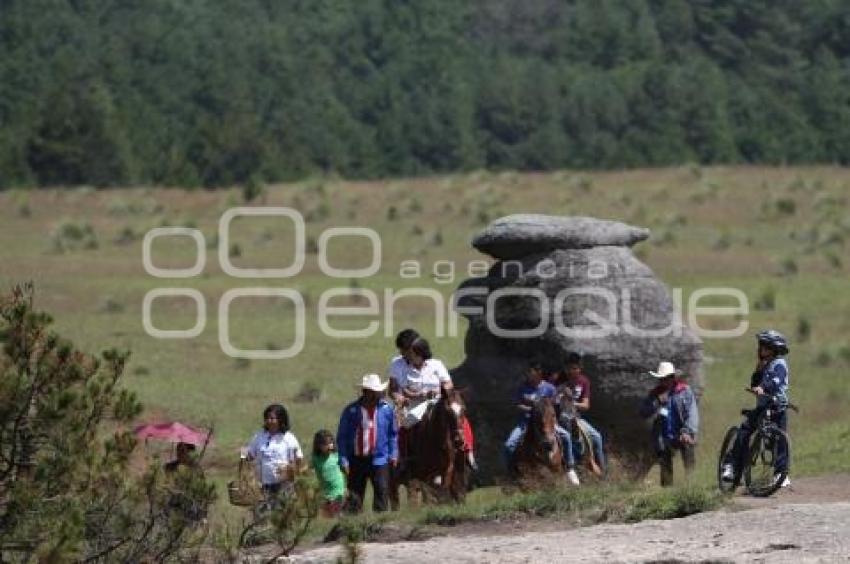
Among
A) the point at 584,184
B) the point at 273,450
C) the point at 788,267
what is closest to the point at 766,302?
the point at 788,267

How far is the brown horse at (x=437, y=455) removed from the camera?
21828 millimetres

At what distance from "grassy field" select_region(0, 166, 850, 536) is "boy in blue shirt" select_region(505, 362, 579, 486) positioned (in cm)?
235

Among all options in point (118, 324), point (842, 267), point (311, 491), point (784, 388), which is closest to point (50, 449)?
point (311, 491)

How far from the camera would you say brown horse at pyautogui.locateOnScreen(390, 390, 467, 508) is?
21.8 m

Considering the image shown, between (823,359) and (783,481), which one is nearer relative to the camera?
(783,481)

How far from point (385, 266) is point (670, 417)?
27258 mm

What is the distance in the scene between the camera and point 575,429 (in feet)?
74.2

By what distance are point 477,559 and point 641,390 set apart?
5.63 meters

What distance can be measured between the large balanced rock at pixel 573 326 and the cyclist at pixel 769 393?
377 centimetres

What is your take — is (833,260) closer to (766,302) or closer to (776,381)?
(766,302)

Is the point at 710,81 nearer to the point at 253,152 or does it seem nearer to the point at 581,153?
the point at 581,153

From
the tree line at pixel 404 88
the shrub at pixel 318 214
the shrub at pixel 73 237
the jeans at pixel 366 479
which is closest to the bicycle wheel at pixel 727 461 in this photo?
the jeans at pixel 366 479

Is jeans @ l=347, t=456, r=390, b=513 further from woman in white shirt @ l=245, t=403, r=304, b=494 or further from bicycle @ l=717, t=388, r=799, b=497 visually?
bicycle @ l=717, t=388, r=799, b=497

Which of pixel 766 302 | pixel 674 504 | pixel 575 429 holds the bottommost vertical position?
pixel 674 504
